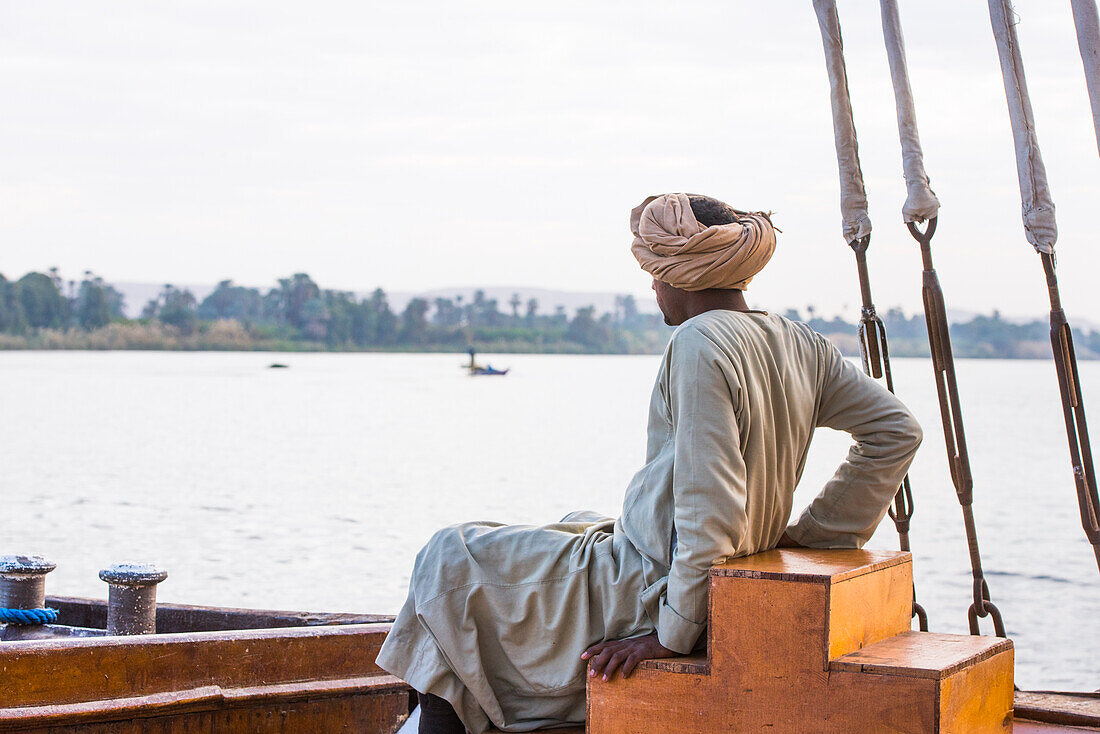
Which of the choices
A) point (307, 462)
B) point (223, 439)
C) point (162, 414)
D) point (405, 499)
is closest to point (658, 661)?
point (405, 499)

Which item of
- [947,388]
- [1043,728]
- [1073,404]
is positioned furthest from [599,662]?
[1073,404]

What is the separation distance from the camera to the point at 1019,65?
12.9 ft

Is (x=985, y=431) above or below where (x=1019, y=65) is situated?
below

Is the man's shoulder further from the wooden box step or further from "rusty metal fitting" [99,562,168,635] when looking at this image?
"rusty metal fitting" [99,562,168,635]

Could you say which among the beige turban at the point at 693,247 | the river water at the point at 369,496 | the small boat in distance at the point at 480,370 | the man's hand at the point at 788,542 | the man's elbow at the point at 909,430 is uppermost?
the beige turban at the point at 693,247

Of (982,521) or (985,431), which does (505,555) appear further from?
(985,431)

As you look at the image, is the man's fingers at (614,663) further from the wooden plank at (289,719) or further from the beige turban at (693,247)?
the wooden plank at (289,719)

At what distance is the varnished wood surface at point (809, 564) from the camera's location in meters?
2.23

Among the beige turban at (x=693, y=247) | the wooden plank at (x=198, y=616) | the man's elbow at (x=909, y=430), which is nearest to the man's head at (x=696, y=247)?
the beige turban at (x=693, y=247)

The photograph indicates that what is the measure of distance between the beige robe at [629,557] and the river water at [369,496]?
27.6 ft

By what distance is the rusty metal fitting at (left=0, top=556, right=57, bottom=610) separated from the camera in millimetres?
4215

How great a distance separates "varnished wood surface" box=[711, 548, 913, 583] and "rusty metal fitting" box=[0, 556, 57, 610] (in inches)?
111

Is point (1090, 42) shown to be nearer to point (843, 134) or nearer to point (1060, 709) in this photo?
point (843, 134)

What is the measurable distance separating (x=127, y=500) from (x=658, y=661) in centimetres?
2075
